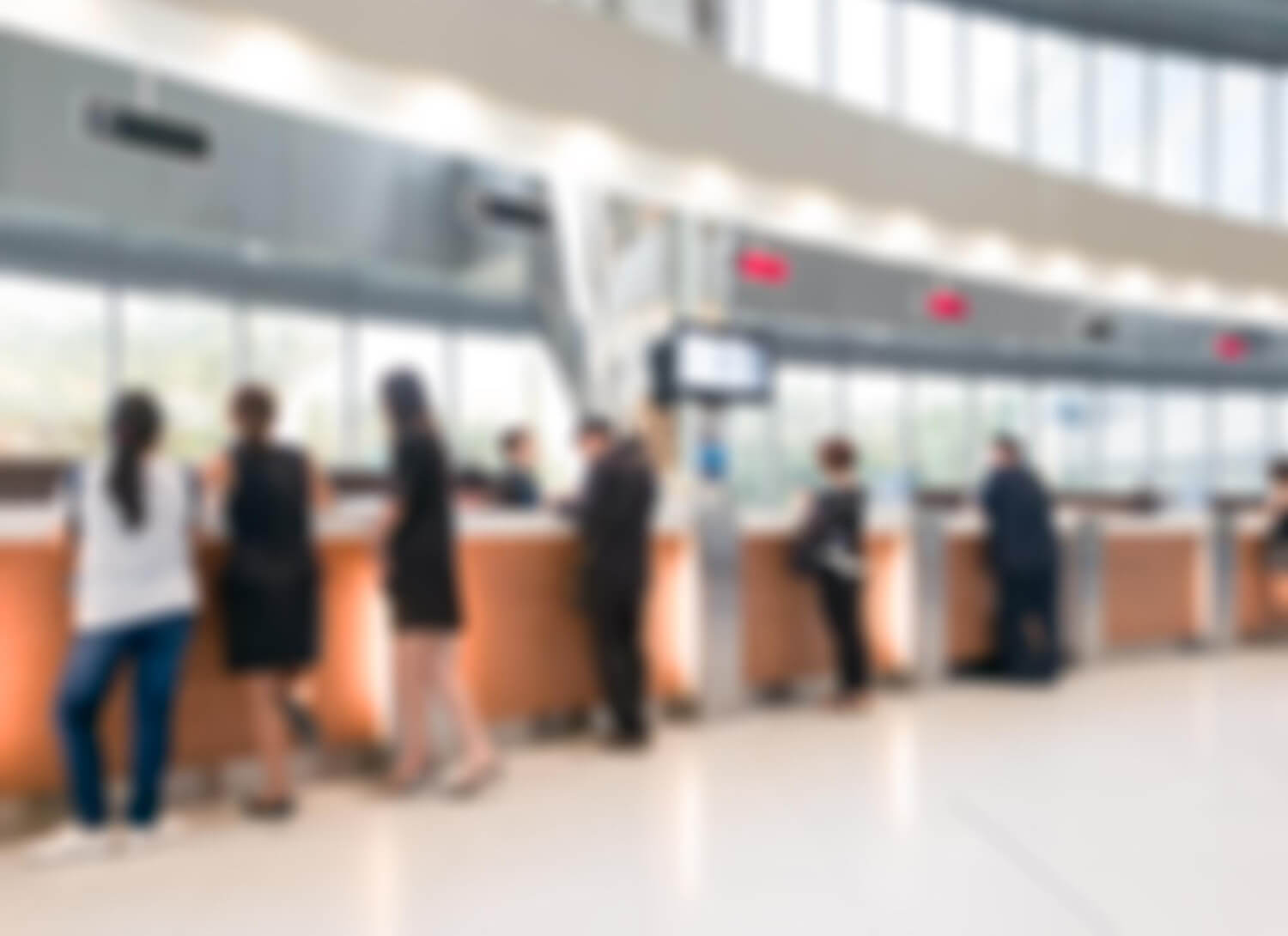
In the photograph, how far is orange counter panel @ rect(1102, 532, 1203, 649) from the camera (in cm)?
578

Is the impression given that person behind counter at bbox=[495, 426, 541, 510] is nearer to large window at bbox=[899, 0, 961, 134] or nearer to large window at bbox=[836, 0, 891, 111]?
large window at bbox=[836, 0, 891, 111]

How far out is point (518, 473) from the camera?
5.27 metres

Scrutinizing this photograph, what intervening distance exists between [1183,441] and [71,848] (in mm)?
15348

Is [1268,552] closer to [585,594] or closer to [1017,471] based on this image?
[1017,471]

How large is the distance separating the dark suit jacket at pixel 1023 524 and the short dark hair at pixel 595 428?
7.88 feet

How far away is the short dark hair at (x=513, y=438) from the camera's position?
534 centimetres

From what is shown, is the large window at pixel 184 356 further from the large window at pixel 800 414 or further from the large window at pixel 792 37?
the large window at pixel 800 414

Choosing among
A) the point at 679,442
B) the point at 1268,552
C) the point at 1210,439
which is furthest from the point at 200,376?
the point at 1210,439

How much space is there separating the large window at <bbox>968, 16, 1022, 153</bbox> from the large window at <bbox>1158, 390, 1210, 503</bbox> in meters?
5.76

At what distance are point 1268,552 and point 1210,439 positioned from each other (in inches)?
357

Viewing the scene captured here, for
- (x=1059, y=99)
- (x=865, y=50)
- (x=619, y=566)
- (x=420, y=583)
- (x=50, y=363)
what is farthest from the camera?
(x=1059, y=99)

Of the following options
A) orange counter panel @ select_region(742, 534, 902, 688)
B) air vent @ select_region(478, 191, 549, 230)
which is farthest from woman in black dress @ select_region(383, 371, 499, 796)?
air vent @ select_region(478, 191, 549, 230)

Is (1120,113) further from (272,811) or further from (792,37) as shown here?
(272,811)

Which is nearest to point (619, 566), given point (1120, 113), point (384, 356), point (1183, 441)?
point (384, 356)
